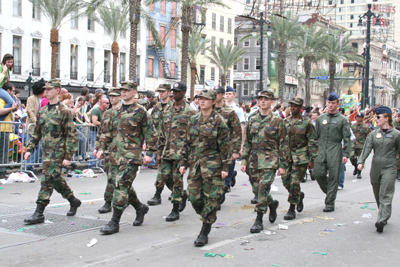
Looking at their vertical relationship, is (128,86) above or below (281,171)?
above

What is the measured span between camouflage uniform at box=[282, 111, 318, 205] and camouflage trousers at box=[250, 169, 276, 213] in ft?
3.36

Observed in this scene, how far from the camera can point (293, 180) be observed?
841cm

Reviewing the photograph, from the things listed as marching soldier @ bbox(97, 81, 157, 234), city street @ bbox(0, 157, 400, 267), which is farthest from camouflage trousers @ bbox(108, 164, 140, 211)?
city street @ bbox(0, 157, 400, 267)

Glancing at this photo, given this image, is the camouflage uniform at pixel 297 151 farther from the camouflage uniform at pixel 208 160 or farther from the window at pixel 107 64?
the window at pixel 107 64

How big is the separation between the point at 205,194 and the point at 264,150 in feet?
4.67

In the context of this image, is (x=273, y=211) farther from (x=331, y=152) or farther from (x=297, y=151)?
(x=331, y=152)

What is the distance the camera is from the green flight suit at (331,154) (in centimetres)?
895

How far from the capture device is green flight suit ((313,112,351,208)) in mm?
8945

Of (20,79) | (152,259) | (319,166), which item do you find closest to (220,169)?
(152,259)

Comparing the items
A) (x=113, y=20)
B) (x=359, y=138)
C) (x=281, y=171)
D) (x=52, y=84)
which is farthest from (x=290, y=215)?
(x=113, y=20)

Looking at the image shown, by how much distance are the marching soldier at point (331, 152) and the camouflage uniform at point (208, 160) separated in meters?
2.98

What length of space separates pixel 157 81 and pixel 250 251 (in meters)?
47.0

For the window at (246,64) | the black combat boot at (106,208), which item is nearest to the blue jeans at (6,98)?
the black combat boot at (106,208)

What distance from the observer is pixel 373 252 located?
632cm
